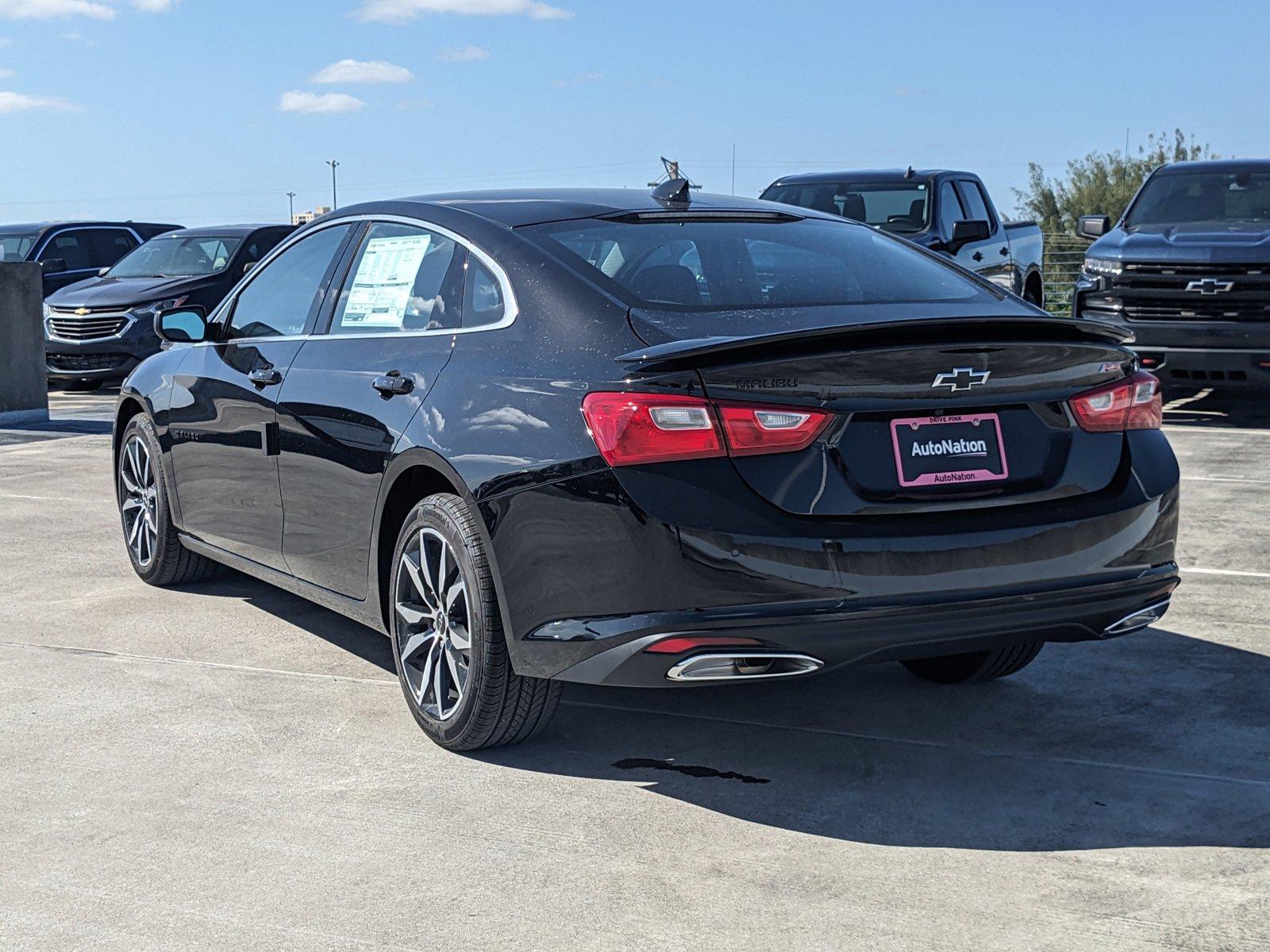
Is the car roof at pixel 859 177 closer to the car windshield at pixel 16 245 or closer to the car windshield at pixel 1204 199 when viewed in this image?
the car windshield at pixel 1204 199

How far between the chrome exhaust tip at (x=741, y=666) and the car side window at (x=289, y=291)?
2.28m

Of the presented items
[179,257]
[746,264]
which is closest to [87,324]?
[179,257]

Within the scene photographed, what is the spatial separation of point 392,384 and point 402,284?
17.4 inches

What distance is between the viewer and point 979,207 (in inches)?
611

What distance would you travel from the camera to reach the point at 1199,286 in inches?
488

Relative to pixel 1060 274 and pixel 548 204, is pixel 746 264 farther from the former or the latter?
pixel 1060 274

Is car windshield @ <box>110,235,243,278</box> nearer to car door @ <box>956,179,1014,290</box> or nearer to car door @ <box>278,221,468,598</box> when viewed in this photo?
car door @ <box>956,179,1014,290</box>

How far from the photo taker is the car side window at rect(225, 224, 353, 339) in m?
5.65

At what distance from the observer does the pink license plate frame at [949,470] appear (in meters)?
3.95

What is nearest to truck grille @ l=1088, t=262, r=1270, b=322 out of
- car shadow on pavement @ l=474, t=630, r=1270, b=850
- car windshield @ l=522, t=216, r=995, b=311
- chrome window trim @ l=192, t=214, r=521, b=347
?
car shadow on pavement @ l=474, t=630, r=1270, b=850

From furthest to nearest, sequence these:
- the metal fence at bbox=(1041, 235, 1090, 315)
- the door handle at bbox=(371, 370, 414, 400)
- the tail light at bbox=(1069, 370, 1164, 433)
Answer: the metal fence at bbox=(1041, 235, 1090, 315) → the door handle at bbox=(371, 370, 414, 400) → the tail light at bbox=(1069, 370, 1164, 433)

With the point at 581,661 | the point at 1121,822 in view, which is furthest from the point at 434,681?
the point at 1121,822

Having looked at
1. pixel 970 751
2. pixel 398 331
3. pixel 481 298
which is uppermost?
pixel 481 298

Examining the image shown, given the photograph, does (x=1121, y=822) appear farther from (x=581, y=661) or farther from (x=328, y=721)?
(x=328, y=721)
